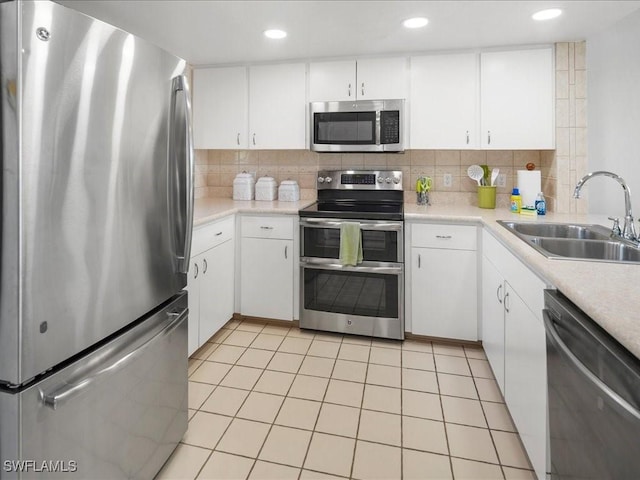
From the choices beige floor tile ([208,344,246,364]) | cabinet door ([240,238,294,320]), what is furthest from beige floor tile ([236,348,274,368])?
cabinet door ([240,238,294,320])

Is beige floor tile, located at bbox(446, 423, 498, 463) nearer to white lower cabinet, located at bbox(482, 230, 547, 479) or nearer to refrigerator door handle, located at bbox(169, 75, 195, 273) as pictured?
white lower cabinet, located at bbox(482, 230, 547, 479)

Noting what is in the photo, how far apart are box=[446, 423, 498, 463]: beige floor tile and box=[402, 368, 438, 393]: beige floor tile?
329 mm

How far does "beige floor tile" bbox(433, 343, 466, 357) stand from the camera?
2648 millimetres

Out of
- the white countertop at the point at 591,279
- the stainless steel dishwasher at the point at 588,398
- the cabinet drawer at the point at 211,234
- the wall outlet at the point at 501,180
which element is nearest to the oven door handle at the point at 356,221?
the white countertop at the point at 591,279

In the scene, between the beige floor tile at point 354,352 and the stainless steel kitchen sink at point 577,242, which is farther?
the beige floor tile at point 354,352

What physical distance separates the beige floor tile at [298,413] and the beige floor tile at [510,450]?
820 mm

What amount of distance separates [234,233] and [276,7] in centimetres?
152

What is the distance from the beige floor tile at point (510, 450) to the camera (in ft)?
5.36

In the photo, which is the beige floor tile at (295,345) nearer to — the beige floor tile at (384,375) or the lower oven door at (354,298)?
the lower oven door at (354,298)

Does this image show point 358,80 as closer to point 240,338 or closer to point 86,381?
point 240,338

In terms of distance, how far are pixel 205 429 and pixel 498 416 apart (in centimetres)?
140

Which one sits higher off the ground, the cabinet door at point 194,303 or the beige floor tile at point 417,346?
the cabinet door at point 194,303

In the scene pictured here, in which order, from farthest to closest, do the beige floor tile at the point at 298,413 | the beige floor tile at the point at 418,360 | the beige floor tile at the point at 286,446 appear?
the beige floor tile at the point at 418,360 → the beige floor tile at the point at 298,413 → the beige floor tile at the point at 286,446

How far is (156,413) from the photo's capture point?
1.47 m
